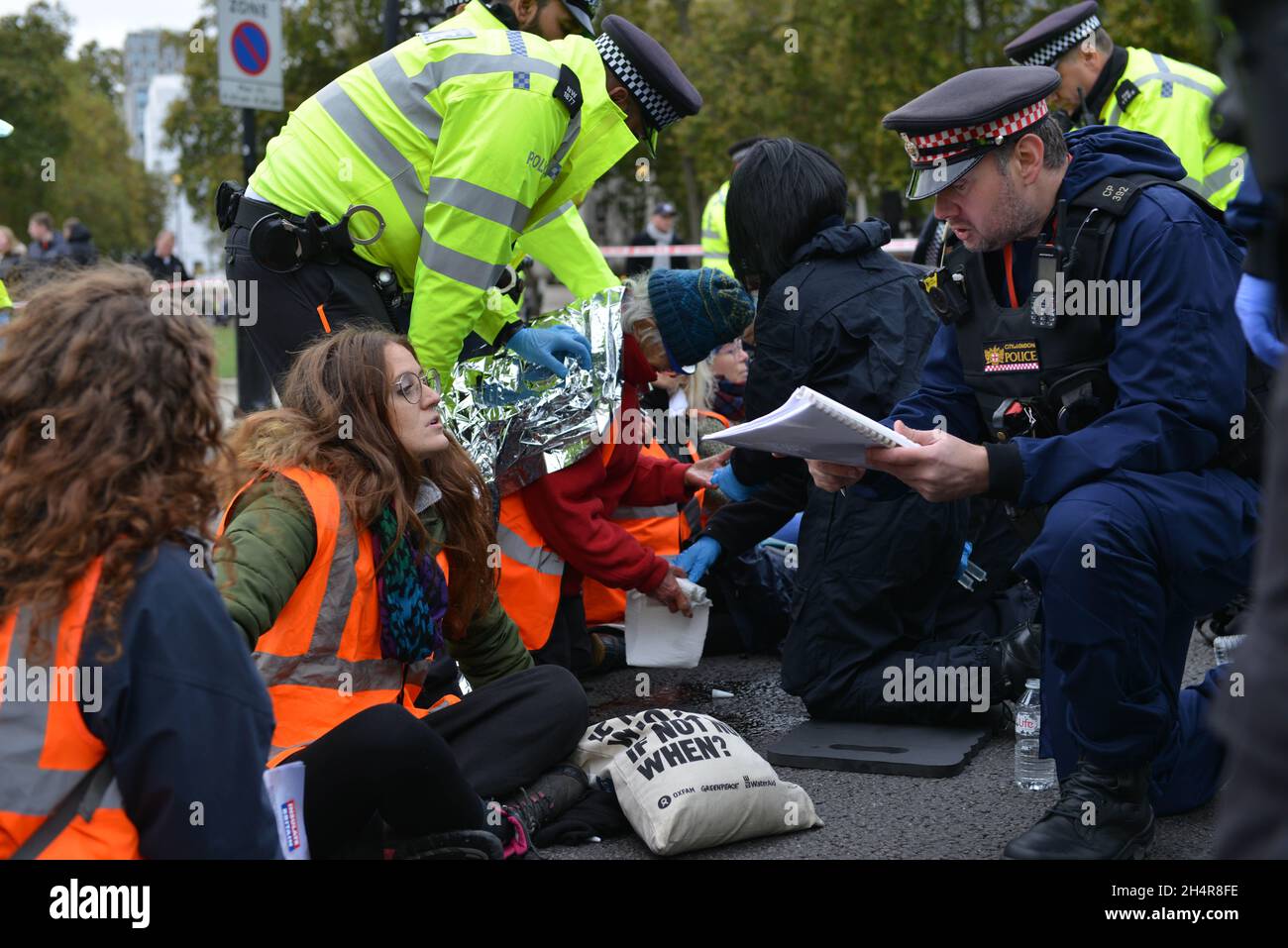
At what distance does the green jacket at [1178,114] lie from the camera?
20.9ft

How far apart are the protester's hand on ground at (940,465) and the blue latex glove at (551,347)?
1.63 m

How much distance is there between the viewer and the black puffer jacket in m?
4.25

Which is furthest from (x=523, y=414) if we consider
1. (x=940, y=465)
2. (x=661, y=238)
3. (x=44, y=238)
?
(x=44, y=238)

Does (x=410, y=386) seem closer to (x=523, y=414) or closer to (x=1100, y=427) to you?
(x=523, y=414)

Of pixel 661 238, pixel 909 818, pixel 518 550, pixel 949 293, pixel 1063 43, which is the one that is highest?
pixel 1063 43

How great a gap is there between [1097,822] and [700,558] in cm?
210

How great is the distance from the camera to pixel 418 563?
3164 mm

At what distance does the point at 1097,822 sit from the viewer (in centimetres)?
312

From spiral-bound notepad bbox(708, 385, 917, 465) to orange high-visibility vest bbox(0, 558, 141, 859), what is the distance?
136 centimetres

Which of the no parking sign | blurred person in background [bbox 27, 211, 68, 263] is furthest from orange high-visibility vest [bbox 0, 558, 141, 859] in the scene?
blurred person in background [bbox 27, 211, 68, 263]

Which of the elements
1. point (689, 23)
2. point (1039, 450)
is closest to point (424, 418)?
point (1039, 450)

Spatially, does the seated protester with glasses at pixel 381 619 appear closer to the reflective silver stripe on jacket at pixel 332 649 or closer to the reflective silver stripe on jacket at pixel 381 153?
the reflective silver stripe on jacket at pixel 332 649

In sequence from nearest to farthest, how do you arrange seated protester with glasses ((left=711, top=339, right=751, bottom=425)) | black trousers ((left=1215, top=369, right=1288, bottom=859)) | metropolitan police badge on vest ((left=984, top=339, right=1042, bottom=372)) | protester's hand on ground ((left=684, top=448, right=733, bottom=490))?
black trousers ((left=1215, top=369, right=1288, bottom=859)) → metropolitan police badge on vest ((left=984, top=339, right=1042, bottom=372)) → protester's hand on ground ((left=684, top=448, right=733, bottom=490)) → seated protester with glasses ((left=711, top=339, right=751, bottom=425))

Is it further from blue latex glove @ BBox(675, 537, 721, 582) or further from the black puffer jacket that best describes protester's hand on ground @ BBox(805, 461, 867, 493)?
blue latex glove @ BBox(675, 537, 721, 582)
